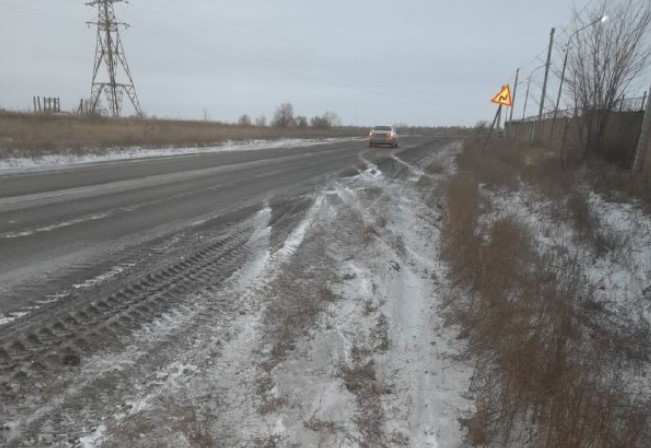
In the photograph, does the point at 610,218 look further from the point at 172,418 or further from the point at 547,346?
the point at 172,418

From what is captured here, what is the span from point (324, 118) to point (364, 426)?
2950 inches

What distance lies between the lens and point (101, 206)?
26.0ft

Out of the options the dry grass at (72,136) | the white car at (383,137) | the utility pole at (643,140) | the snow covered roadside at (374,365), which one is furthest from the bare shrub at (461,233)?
the white car at (383,137)

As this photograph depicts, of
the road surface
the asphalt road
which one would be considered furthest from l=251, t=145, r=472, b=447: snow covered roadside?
the asphalt road

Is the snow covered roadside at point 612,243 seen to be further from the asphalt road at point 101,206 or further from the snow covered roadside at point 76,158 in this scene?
the snow covered roadside at point 76,158

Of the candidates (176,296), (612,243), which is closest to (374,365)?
(176,296)

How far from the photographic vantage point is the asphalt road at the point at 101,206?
4.88 m

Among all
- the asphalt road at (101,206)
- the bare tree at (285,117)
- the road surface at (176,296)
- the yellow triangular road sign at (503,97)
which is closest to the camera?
the road surface at (176,296)

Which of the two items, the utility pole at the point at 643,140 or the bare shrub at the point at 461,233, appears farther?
the utility pole at the point at 643,140

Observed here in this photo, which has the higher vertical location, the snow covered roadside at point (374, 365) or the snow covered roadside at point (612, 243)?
the snow covered roadside at point (612, 243)

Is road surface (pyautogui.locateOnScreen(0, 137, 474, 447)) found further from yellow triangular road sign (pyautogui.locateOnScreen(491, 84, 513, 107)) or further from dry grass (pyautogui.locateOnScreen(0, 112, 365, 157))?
yellow triangular road sign (pyautogui.locateOnScreen(491, 84, 513, 107))

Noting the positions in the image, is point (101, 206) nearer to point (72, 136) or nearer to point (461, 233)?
point (461, 233)

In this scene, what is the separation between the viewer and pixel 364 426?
2.55 m

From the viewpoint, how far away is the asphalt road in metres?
4.88
